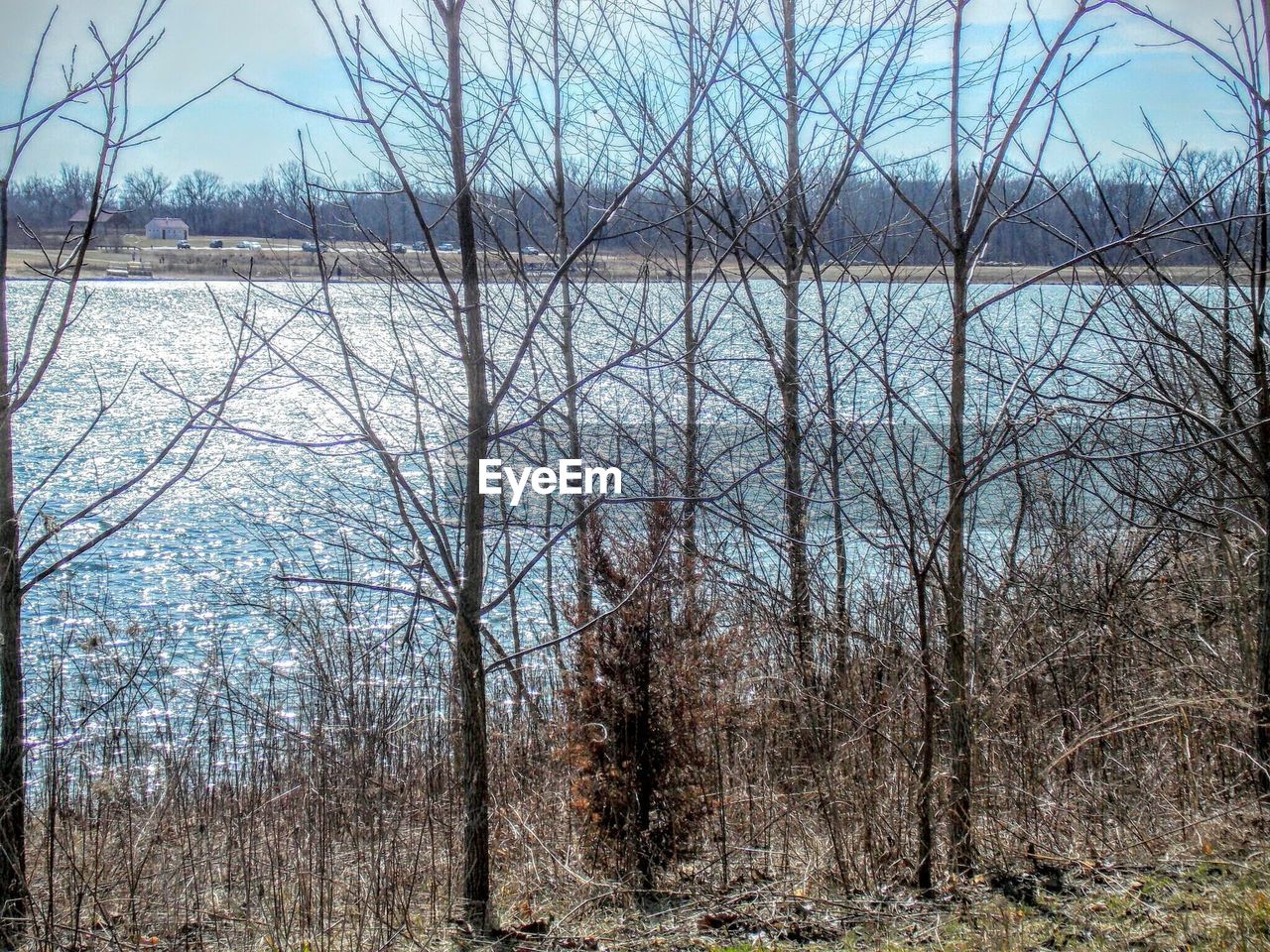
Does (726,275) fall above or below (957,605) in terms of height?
above

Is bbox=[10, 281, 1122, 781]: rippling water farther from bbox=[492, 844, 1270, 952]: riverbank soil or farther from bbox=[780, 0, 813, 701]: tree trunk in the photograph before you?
bbox=[492, 844, 1270, 952]: riverbank soil

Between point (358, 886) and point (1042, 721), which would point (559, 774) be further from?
point (1042, 721)

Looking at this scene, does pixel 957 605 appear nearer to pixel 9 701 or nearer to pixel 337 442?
pixel 337 442

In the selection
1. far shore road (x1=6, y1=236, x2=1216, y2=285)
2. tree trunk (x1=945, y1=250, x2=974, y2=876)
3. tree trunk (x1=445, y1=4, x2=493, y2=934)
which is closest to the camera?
tree trunk (x1=445, y1=4, x2=493, y2=934)

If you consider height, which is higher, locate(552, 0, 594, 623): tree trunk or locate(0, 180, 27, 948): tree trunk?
locate(552, 0, 594, 623): tree trunk

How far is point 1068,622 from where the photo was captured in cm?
743

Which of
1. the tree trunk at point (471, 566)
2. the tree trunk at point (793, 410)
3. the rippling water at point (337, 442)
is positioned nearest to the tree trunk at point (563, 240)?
the rippling water at point (337, 442)

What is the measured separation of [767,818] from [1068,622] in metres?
3.16

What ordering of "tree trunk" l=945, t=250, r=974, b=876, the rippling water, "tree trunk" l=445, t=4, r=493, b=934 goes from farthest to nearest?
the rippling water → "tree trunk" l=945, t=250, r=974, b=876 → "tree trunk" l=445, t=4, r=493, b=934

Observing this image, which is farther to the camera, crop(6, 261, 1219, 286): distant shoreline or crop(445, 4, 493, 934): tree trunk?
crop(6, 261, 1219, 286): distant shoreline

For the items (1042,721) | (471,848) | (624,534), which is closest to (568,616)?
(624,534)

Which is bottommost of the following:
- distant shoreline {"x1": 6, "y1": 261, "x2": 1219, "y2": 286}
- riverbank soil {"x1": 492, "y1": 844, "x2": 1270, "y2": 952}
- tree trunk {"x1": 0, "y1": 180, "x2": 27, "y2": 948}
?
riverbank soil {"x1": 492, "y1": 844, "x2": 1270, "y2": 952}

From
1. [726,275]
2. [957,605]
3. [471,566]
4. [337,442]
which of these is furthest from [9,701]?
[726,275]

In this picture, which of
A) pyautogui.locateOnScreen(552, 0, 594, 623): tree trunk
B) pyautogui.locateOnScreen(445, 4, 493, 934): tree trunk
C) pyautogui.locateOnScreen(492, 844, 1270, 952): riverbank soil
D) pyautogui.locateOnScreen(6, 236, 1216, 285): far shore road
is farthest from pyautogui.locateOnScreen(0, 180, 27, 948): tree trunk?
pyautogui.locateOnScreen(552, 0, 594, 623): tree trunk
